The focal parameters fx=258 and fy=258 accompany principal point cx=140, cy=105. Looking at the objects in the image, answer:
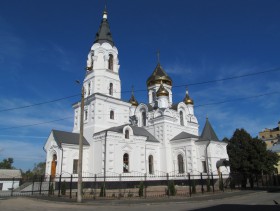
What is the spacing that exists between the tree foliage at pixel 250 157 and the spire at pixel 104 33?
69.3 ft

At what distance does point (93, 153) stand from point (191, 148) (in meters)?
12.3

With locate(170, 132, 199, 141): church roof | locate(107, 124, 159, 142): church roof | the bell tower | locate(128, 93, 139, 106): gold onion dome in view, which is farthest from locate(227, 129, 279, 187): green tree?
locate(128, 93, 139, 106): gold onion dome

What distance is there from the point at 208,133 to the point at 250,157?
7.64 metres

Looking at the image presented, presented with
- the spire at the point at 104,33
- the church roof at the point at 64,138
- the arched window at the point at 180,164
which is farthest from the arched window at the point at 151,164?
the spire at the point at 104,33

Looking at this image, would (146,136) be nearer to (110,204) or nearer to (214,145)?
(214,145)

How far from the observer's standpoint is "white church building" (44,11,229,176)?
28.7 metres

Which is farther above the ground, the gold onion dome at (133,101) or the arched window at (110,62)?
the arched window at (110,62)

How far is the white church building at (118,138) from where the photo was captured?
94.0 feet

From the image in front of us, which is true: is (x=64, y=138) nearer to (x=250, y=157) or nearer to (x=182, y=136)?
(x=182, y=136)

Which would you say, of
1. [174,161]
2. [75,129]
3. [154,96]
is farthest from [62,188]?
[154,96]

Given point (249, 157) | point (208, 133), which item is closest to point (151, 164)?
point (208, 133)

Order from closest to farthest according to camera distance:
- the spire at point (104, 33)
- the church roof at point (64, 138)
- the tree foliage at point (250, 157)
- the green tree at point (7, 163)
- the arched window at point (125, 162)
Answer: the tree foliage at point (250, 157) < the church roof at point (64, 138) < the arched window at point (125, 162) < the spire at point (104, 33) < the green tree at point (7, 163)

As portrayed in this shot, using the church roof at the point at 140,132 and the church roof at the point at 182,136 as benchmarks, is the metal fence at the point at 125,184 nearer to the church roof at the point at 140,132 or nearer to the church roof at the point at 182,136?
the church roof at the point at 182,136

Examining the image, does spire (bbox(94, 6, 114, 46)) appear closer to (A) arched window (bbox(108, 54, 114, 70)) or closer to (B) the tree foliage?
(A) arched window (bbox(108, 54, 114, 70))
